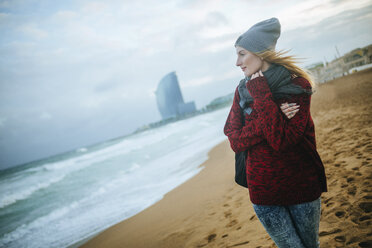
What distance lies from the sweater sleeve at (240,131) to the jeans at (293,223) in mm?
440

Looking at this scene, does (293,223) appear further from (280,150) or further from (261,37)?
(261,37)

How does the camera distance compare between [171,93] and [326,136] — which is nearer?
[326,136]

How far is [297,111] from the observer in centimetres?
114

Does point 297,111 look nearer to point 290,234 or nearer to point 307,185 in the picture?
point 307,185

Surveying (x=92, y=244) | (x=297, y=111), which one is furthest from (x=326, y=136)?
(x=92, y=244)

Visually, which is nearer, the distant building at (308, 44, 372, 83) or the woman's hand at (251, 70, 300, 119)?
the woman's hand at (251, 70, 300, 119)

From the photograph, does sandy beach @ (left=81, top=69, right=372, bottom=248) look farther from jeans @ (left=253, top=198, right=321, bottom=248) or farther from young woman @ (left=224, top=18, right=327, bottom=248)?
young woman @ (left=224, top=18, right=327, bottom=248)

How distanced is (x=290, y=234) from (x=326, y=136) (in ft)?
19.2

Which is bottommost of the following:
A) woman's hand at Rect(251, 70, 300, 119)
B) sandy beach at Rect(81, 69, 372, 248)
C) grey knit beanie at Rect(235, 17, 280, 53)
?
sandy beach at Rect(81, 69, 372, 248)

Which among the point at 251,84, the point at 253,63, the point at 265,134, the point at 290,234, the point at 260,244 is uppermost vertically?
the point at 253,63

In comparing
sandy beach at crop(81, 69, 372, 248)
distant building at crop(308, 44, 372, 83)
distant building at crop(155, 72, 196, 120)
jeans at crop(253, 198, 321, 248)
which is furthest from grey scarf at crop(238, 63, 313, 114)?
distant building at crop(155, 72, 196, 120)

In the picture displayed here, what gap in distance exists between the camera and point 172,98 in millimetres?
141250

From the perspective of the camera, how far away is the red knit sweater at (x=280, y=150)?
3.70 ft

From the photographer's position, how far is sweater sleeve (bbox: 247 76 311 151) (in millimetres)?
1115
